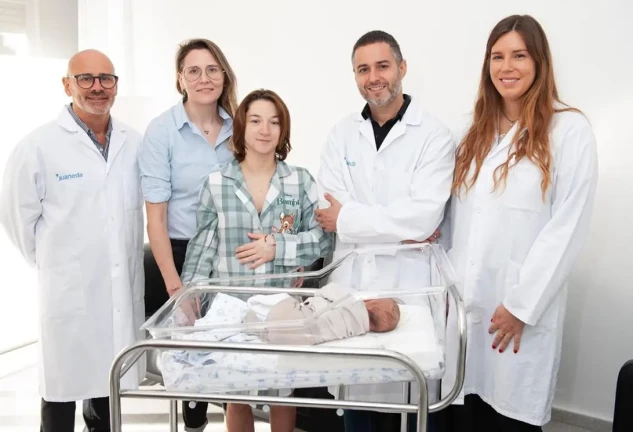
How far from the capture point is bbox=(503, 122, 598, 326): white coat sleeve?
1.75 m

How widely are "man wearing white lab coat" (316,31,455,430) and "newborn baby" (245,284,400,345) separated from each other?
366mm

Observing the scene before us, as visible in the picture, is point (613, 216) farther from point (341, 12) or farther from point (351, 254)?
point (341, 12)

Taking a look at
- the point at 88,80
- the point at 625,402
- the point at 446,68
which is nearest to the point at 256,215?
the point at 88,80

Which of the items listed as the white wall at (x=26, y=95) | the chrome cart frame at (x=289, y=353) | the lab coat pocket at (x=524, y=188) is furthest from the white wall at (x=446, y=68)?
the chrome cart frame at (x=289, y=353)

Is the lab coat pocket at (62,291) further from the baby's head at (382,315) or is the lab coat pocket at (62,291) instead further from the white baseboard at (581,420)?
the white baseboard at (581,420)

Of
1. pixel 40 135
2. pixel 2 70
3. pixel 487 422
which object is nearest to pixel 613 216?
pixel 487 422

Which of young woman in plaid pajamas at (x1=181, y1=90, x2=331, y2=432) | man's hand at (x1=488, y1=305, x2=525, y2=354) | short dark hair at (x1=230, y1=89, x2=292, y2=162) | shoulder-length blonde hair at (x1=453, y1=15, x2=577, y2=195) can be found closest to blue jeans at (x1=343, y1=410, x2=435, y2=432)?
young woman in plaid pajamas at (x1=181, y1=90, x2=331, y2=432)

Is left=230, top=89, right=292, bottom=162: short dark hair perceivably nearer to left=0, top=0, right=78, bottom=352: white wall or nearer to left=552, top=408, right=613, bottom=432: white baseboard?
left=552, top=408, right=613, bottom=432: white baseboard

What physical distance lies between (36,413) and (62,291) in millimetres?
1129

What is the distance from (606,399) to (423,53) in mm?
1898

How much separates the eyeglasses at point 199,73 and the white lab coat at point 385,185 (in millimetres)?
501

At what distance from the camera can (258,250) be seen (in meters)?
1.94

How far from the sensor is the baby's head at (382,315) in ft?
4.83

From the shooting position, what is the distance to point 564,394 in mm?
2727
